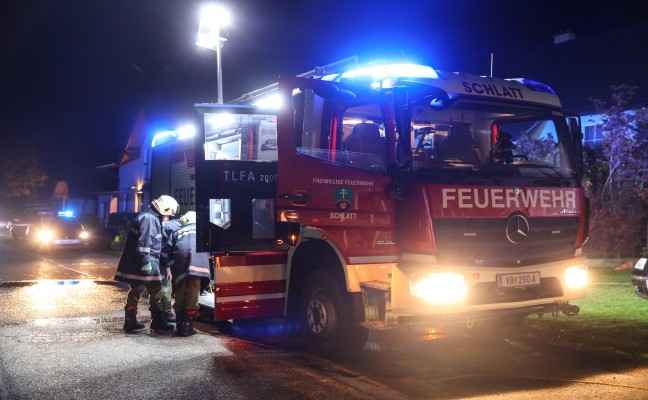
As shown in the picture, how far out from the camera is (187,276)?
7.88m

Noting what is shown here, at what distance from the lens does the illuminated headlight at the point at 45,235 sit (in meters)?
22.6

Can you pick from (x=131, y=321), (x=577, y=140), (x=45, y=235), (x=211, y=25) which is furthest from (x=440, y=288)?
(x=45, y=235)

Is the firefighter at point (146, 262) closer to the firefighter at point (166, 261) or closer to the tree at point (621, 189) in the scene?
the firefighter at point (166, 261)

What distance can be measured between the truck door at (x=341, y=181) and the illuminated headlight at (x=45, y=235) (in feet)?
61.4

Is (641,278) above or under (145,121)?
under

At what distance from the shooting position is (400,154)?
6043mm

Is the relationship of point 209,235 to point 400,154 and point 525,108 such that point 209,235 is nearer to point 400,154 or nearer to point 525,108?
point 400,154

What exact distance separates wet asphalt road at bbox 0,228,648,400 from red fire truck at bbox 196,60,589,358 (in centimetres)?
50

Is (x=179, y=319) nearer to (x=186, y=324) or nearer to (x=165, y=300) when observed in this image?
(x=186, y=324)

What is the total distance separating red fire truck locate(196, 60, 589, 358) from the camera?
602cm

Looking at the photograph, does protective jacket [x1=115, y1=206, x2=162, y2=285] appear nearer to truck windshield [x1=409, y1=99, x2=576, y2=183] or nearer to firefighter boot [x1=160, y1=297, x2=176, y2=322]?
firefighter boot [x1=160, y1=297, x2=176, y2=322]

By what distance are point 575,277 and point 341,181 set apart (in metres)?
2.62

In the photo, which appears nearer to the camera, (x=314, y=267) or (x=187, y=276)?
(x=314, y=267)

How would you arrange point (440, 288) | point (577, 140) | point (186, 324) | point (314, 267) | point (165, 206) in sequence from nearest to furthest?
point (440, 288)
point (314, 267)
point (577, 140)
point (186, 324)
point (165, 206)
